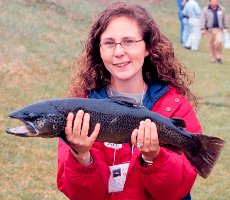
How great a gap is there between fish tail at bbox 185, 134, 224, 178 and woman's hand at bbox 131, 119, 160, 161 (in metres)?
0.33

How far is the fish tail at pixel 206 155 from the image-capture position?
3475 millimetres

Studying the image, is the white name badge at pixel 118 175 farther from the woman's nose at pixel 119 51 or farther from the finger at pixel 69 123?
the woman's nose at pixel 119 51

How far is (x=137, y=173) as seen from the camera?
3.53m

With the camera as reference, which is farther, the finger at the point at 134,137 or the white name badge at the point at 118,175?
the white name badge at the point at 118,175

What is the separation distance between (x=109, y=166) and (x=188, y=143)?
503 mm

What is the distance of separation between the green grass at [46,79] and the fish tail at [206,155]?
12.0 ft

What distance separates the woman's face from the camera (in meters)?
3.58

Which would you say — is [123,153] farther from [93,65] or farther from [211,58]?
[211,58]

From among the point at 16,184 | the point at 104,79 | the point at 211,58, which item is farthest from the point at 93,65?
the point at 211,58

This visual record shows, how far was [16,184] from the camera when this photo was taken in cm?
748

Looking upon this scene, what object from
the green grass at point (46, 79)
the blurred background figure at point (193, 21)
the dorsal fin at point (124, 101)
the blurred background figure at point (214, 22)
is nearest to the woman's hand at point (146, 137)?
the dorsal fin at point (124, 101)

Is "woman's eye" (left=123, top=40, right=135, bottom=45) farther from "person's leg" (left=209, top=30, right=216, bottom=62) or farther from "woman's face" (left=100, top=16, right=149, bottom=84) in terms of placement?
"person's leg" (left=209, top=30, right=216, bottom=62)

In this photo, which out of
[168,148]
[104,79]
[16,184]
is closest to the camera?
[168,148]

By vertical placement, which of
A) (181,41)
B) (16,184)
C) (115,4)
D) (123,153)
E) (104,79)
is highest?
(115,4)
